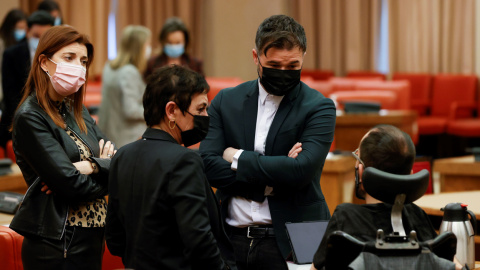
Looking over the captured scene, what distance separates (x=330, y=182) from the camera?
490 centimetres

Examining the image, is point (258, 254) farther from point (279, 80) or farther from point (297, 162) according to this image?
point (279, 80)

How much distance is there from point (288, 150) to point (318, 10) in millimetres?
9305

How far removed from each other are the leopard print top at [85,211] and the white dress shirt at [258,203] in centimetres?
53

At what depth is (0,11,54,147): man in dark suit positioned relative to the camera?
504 centimetres

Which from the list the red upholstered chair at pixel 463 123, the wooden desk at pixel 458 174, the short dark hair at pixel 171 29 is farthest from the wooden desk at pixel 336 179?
the red upholstered chair at pixel 463 123

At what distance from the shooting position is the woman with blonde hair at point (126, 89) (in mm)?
5520

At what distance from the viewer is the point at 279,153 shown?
2631mm

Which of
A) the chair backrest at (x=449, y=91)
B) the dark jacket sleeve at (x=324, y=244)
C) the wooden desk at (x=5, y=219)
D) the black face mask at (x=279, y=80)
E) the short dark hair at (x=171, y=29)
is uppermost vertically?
the short dark hair at (x=171, y=29)

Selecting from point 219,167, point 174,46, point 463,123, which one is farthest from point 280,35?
point 463,123

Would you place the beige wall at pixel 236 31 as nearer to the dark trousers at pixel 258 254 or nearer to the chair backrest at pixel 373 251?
the dark trousers at pixel 258 254

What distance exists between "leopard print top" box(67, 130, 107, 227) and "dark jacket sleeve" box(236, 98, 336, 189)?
61 centimetres

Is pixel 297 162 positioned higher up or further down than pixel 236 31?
further down

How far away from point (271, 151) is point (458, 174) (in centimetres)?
261

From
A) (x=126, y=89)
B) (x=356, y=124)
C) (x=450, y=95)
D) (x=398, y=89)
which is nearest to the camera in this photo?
(x=126, y=89)
